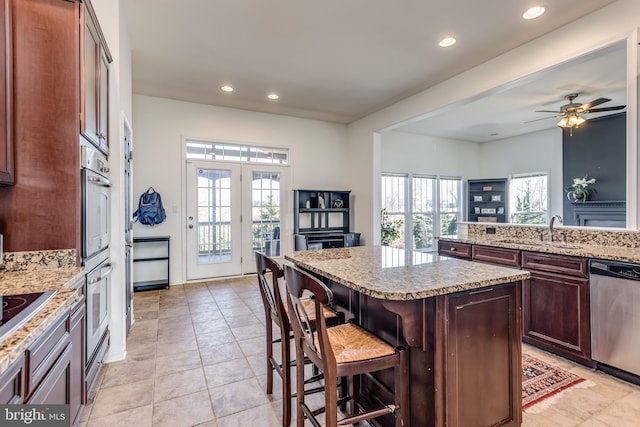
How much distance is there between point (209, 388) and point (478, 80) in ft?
13.9

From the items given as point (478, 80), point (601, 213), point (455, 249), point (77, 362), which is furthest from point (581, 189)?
point (77, 362)

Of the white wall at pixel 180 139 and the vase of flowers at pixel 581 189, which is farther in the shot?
the vase of flowers at pixel 581 189

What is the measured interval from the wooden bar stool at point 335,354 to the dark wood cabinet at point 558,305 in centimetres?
190

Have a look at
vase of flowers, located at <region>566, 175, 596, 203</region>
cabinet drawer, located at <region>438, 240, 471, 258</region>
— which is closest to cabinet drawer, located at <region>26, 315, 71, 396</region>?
cabinet drawer, located at <region>438, 240, 471, 258</region>

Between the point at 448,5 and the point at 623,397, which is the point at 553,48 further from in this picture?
the point at 623,397

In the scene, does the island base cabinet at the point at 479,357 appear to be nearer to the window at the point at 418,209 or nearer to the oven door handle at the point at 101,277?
the oven door handle at the point at 101,277

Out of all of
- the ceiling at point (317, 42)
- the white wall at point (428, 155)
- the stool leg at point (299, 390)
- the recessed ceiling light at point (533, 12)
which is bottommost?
the stool leg at point (299, 390)

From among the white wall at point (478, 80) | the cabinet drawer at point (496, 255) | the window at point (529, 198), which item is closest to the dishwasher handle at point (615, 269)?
the cabinet drawer at point (496, 255)

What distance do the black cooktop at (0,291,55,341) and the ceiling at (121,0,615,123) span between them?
2.62 metres

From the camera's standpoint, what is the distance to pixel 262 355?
8.71 feet

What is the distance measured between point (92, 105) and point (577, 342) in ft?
12.8

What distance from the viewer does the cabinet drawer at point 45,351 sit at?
102 centimetres

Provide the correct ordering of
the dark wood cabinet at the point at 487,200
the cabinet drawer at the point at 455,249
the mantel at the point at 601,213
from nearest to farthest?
the cabinet drawer at the point at 455,249, the mantel at the point at 601,213, the dark wood cabinet at the point at 487,200

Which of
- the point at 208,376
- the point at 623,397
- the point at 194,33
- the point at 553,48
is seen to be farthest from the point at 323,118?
the point at 623,397
